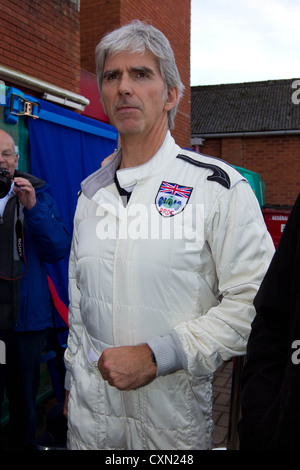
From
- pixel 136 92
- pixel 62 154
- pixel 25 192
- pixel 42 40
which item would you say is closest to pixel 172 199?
pixel 136 92

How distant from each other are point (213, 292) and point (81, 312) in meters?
0.56

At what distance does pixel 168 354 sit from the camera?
4.29 feet

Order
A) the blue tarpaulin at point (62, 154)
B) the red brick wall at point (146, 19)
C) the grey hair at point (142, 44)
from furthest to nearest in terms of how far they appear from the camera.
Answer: the red brick wall at point (146, 19) < the blue tarpaulin at point (62, 154) < the grey hair at point (142, 44)

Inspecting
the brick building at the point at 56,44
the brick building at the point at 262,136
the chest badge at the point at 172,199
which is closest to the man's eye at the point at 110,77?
the chest badge at the point at 172,199

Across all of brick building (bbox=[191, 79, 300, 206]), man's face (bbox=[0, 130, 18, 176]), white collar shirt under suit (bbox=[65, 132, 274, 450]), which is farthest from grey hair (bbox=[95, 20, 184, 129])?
brick building (bbox=[191, 79, 300, 206])

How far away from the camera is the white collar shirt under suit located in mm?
1329

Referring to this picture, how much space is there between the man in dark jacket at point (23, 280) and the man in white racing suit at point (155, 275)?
3.46 ft

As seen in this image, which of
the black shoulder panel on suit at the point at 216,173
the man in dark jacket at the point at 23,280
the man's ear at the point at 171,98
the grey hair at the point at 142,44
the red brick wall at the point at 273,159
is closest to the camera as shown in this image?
the black shoulder panel on suit at the point at 216,173

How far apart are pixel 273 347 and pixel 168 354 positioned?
0.40 meters

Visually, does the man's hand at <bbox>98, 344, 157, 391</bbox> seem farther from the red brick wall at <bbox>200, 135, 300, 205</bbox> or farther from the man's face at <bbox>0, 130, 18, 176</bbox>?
the red brick wall at <bbox>200, 135, 300, 205</bbox>

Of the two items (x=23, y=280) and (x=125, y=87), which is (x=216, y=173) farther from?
(x=23, y=280)

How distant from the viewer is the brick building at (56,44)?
3.91 m

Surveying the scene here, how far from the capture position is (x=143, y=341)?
4.58ft

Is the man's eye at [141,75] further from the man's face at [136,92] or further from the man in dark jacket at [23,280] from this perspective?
the man in dark jacket at [23,280]
